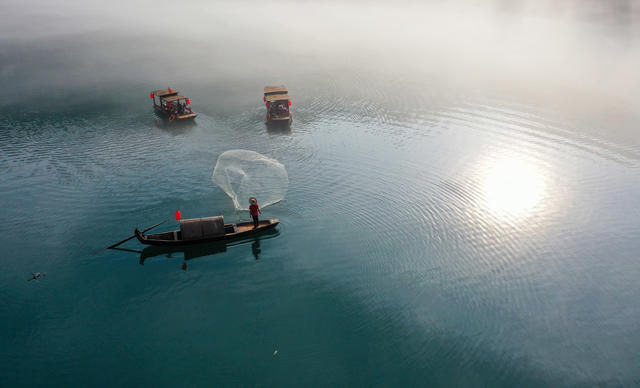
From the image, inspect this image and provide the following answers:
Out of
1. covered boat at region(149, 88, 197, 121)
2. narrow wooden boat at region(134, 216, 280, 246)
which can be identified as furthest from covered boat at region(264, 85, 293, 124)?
narrow wooden boat at region(134, 216, 280, 246)

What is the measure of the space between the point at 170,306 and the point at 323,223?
12580mm

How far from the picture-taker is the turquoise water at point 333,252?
2123cm

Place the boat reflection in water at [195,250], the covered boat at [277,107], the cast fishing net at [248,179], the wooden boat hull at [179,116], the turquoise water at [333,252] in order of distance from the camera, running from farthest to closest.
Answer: the wooden boat hull at [179,116] → the covered boat at [277,107] → the cast fishing net at [248,179] → the boat reflection in water at [195,250] → the turquoise water at [333,252]

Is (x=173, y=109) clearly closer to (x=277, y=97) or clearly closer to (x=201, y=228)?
(x=277, y=97)

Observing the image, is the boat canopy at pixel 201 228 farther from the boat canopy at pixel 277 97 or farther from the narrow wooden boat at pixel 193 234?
the boat canopy at pixel 277 97

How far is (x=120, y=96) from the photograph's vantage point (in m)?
57.4

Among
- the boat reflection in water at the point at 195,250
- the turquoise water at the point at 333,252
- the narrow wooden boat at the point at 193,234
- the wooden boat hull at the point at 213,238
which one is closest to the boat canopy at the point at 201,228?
the narrow wooden boat at the point at 193,234

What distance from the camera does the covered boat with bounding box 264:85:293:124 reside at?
48.0m

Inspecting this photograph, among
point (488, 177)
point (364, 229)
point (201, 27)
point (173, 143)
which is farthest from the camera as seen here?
point (201, 27)

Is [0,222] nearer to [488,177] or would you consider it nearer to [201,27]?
[488,177]

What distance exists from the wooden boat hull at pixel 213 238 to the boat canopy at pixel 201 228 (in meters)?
0.30

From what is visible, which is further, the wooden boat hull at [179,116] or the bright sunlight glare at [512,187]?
the wooden boat hull at [179,116]

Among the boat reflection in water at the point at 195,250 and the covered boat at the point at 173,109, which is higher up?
the covered boat at the point at 173,109

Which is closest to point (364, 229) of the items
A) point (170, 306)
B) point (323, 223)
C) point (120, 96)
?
point (323, 223)
